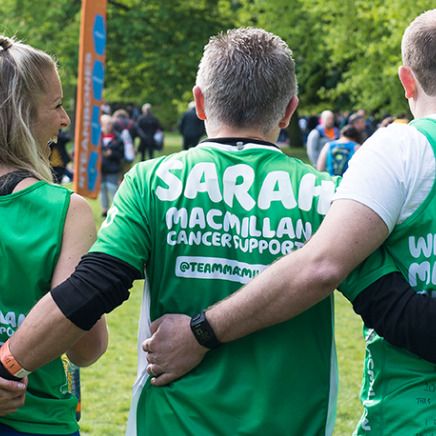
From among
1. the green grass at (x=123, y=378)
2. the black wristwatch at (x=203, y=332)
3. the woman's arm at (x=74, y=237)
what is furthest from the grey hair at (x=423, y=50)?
the green grass at (x=123, y=378)

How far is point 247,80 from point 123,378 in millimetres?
4247

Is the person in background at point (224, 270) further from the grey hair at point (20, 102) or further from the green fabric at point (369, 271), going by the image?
the grey hair at point (20, 102)

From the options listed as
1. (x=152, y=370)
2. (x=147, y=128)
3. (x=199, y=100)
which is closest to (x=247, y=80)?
(x=199, y=100)

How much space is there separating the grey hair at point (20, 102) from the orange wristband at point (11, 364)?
0.52m

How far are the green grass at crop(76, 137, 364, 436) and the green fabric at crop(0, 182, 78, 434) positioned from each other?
9.41 ft

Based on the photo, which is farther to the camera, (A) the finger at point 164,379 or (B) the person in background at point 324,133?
(B) the person in background at point 324,133

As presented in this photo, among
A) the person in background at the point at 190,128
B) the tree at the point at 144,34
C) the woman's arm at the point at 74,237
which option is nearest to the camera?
the woman's arm at the point at 74,237

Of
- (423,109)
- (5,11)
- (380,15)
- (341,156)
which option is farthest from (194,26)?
(423,109)

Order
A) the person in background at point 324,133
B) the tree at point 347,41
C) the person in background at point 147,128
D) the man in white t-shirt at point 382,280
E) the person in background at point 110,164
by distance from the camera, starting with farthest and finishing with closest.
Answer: the person in background at point 147,128 → the tree at point 347,41 → the person in background at point 324,133 → the person in background at point 110,164 → the man in white t-shirt at point 382,280

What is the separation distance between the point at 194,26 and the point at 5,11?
6641mm

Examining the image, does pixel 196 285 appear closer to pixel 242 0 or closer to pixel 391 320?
pixel 391 320

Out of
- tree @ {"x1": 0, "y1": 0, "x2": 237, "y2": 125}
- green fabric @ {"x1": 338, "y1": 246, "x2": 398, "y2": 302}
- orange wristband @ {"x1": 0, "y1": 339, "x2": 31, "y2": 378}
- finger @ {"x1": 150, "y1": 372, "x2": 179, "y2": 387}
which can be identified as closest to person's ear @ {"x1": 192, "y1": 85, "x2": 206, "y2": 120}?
green fabric @ {"x1": 338, "y1": 246, "x2": 398, "y2": 302}

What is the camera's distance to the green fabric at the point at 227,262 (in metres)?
2.01

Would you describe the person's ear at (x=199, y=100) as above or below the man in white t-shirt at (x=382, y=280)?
above
